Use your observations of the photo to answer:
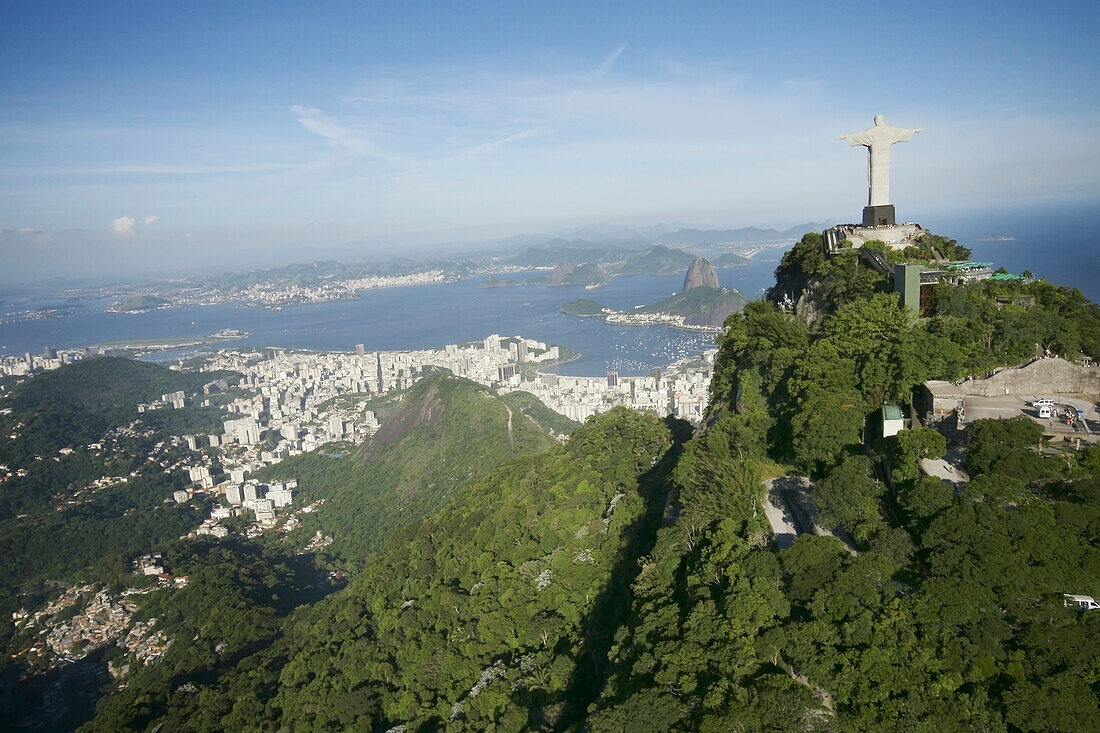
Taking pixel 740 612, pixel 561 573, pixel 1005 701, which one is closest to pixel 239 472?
pixel 561 573

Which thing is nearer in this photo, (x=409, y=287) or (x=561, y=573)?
(x=561, y=573)

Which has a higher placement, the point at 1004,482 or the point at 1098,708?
the point at 1004,482

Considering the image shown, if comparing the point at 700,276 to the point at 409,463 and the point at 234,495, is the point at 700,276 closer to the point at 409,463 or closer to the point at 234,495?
the point at 409,463

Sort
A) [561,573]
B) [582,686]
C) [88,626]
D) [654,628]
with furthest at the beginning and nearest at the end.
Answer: [88,626]
[561,573]
[582,686]
[654,628]

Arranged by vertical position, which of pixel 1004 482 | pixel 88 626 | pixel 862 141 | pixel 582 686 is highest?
pixel 862 141

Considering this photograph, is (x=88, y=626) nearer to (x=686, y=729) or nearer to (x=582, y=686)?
(x=582, y=686)

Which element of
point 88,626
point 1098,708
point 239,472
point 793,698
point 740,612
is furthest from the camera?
point 239,472

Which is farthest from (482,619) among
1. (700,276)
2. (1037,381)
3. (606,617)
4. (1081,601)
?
(700,276)

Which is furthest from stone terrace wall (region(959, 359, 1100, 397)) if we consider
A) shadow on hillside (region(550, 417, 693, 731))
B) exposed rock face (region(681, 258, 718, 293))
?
exposed rock face (region(681, 258, 718, 293))
